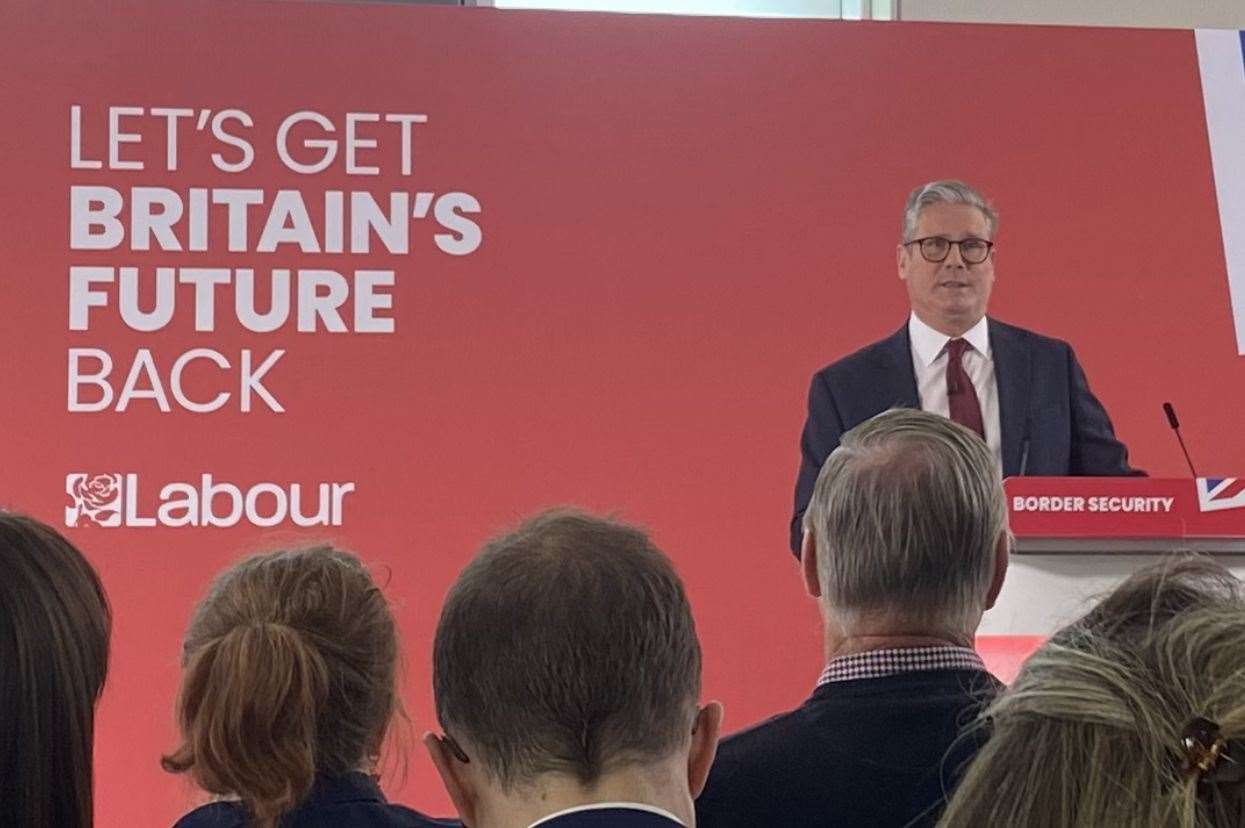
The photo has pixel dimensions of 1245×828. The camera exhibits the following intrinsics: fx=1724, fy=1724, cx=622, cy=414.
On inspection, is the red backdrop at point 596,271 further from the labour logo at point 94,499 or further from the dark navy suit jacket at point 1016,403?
the dark navy suit jacket at point 1016,403

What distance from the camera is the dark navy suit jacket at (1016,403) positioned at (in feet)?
15.9

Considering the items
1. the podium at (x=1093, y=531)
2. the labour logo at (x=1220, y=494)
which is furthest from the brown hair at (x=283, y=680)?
the labour logo at (x=1220, y=494)

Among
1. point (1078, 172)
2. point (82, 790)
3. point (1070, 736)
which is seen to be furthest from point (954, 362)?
point (1070, 736)

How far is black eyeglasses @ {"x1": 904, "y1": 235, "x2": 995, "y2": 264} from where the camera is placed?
198 inches

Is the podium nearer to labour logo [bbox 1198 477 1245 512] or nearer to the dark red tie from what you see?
labour logo [bbox 1198 477 1245 512]

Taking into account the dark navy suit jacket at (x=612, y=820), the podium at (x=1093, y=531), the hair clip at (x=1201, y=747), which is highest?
the podium at (x=1093, y=531)

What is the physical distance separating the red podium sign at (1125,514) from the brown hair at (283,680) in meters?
1.93

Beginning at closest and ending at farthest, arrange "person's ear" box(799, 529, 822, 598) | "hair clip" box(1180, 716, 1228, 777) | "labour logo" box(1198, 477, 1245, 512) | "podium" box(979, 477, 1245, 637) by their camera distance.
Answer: "hair clip" box(1180, 716, 1228, 777), "person's ear" box(799, 529, 822, 598), "podium" box(979, 477, 1245, 637), "labour logo" box(1198, 477, 1245, 512)

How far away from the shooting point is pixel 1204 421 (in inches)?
207

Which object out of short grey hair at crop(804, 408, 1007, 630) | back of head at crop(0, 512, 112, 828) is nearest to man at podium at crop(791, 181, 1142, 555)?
short grey hair at crop(804, 408, 1007, 630)

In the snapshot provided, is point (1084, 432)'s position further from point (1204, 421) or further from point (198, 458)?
point (198, 458)

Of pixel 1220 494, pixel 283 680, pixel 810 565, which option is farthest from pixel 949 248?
pixel 283 680

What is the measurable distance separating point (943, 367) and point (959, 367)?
5 cm

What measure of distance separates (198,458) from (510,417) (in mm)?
901
